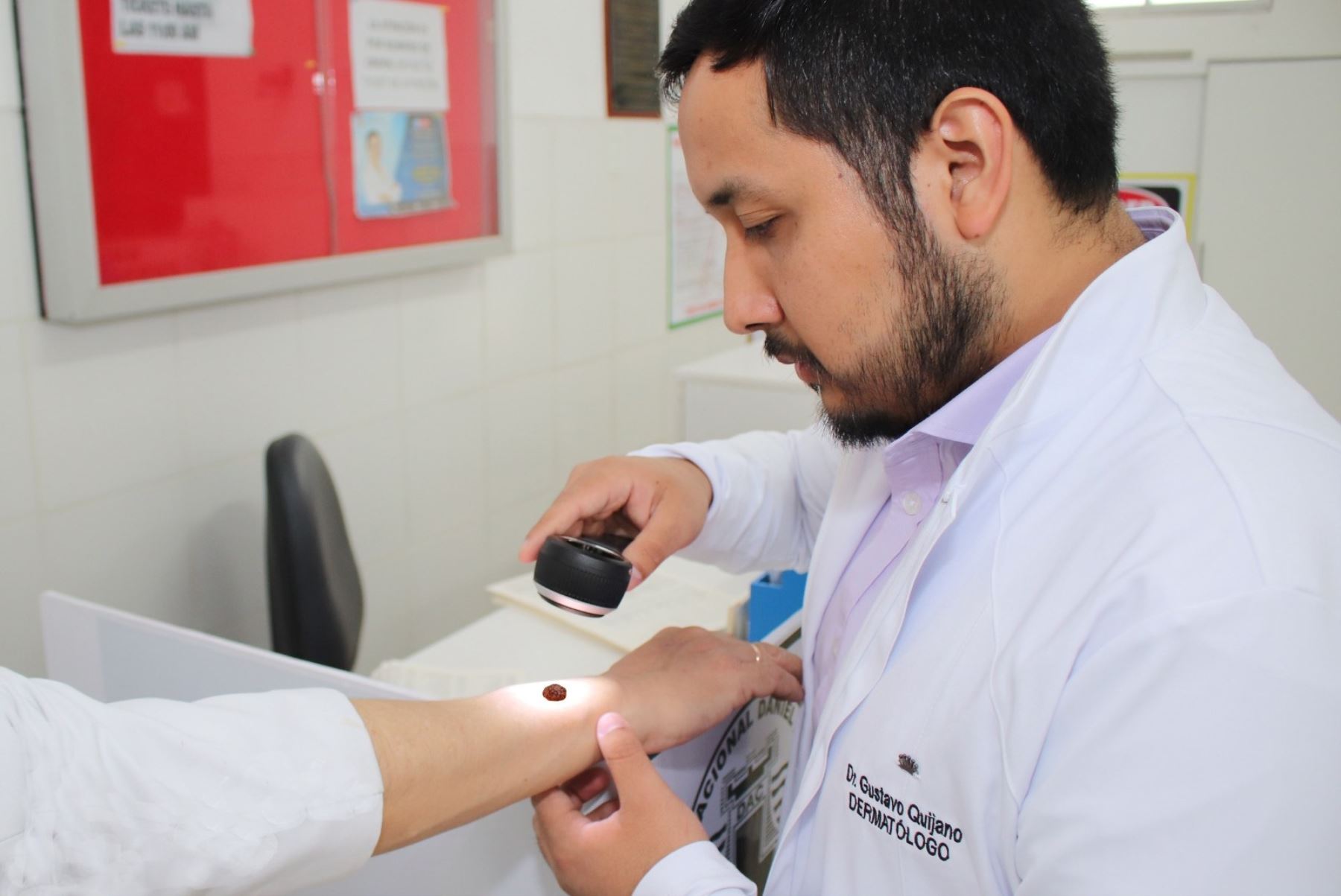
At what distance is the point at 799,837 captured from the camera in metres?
0.93

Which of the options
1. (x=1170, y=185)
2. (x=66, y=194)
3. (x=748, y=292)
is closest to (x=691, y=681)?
(x=748, y=292)

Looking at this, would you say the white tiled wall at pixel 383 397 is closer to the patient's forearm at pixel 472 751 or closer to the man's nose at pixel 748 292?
the patient's forearm at pixel 472 751

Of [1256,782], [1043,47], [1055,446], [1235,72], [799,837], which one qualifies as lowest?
[799,837]

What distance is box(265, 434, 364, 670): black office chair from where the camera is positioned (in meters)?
1.62

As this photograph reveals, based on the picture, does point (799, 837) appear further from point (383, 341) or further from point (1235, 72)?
point (1235, 72)

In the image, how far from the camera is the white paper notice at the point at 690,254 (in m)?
3.11

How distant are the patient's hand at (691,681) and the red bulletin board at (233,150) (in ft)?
3.59

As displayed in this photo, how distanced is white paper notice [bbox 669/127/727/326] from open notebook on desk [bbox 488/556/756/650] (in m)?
1.35

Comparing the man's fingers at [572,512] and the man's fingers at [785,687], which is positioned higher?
the man's fingers at [572,512]

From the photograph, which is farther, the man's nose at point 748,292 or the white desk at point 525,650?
the white desk at point 525,650

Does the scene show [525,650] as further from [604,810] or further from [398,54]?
[398,54]

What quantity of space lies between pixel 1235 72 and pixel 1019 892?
2467 mm

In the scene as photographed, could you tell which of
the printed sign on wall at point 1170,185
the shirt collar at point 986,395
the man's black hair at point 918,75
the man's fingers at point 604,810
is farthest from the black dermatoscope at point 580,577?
the printed sign on wall at point 1170,185

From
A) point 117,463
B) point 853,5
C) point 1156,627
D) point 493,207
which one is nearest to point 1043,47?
point 853,5
